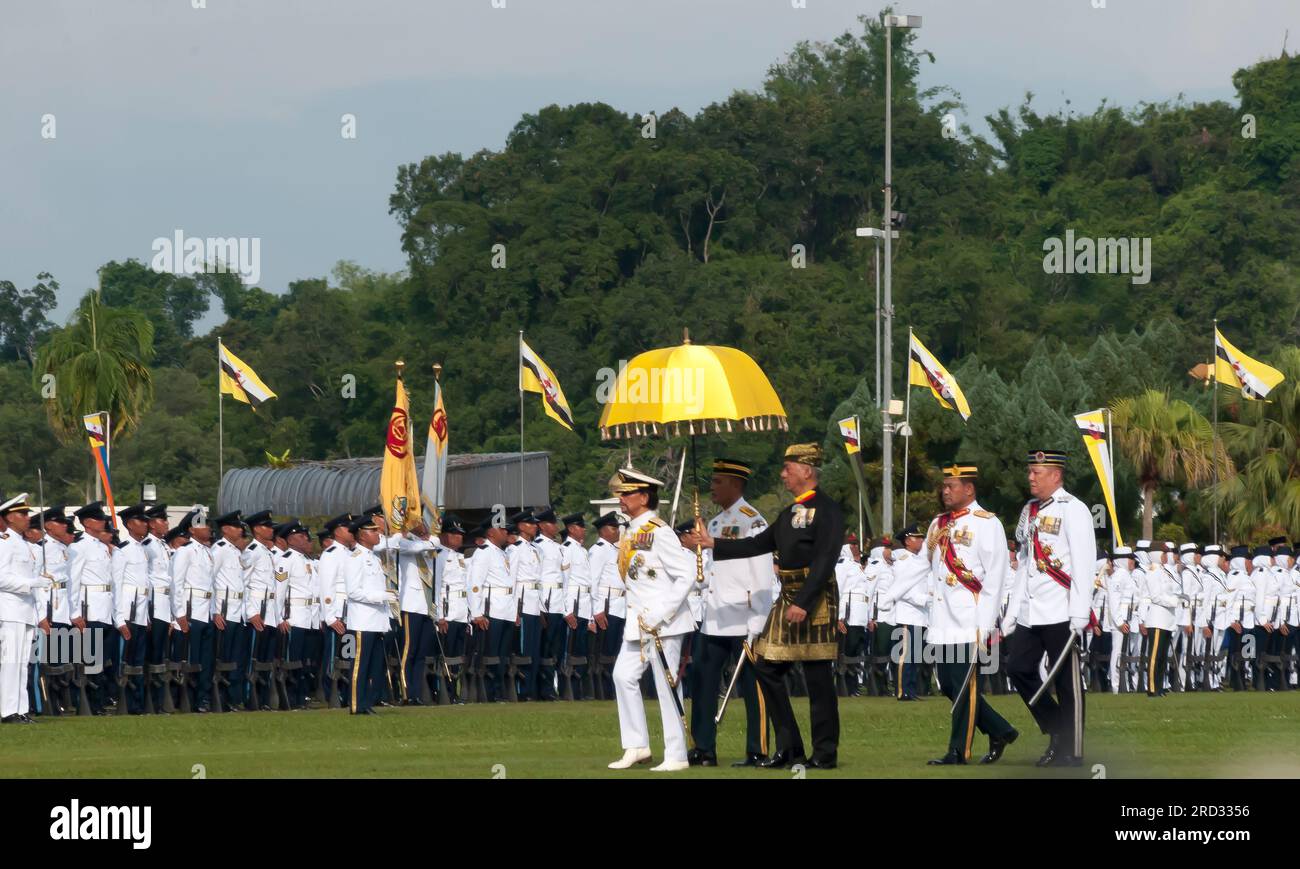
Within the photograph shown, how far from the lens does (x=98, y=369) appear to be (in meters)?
56.2

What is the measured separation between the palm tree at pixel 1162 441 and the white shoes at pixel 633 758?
32795 mm

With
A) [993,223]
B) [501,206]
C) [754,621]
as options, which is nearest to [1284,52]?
[993,223]

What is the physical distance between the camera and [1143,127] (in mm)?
80375

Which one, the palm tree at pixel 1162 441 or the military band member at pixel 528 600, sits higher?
the palm tree at pixel 1162 441

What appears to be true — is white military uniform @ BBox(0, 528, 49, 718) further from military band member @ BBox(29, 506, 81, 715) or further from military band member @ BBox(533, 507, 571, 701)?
military band member @ BBox(533, 507, 571, 701)

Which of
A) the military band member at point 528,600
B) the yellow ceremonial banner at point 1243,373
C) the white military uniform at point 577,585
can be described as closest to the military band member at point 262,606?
the military band member at point 528,600

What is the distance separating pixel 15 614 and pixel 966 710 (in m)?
8.96

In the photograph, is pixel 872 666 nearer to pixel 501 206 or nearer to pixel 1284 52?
pixel 501 206

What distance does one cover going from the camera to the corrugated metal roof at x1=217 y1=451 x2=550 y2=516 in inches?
1666

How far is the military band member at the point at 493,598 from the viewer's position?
24.4 m

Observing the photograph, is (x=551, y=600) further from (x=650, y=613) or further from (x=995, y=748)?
(x=650, y=613)

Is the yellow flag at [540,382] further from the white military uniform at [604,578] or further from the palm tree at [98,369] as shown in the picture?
the palm tree at [98,369]

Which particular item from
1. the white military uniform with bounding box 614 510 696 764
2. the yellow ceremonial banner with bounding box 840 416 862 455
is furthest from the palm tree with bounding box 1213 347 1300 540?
the white military uniform with bounding box 614 510 696 764
